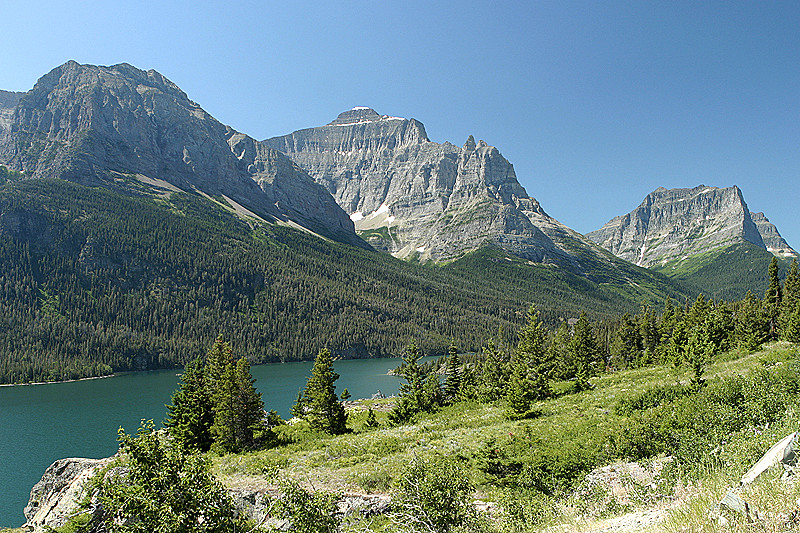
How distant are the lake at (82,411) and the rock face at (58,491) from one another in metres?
26.0

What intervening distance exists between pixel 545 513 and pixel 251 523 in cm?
928

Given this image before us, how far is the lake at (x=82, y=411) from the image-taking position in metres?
62.8

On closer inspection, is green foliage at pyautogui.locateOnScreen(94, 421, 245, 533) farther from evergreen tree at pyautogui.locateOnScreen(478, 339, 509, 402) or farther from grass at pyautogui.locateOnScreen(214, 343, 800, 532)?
evergreen tree at pyautogui.locateOnScreen(478, 339, 509, 402)

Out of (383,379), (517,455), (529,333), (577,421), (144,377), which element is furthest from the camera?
(144,377)

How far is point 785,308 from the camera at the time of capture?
62812 millimetres

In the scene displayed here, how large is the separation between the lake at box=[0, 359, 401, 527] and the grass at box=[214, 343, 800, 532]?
133 ft

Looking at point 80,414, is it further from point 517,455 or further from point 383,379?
point 517,455

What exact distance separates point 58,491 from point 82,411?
313 ft

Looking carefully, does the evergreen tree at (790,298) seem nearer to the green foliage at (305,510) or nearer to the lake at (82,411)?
the green foliage at (305,510)

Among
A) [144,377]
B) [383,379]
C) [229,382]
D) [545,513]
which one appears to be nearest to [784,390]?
[545,513]

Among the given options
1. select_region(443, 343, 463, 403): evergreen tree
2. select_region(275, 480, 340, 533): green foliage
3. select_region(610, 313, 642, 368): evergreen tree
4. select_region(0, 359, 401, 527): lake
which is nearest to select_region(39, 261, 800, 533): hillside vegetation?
select_region(275, 480, 340, 533): green foliage

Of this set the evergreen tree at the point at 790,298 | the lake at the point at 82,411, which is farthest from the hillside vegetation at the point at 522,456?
the lake at the point at 82,411

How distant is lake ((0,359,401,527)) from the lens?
62.8 meters

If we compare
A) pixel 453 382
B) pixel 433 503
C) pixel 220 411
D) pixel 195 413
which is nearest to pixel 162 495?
pixel 433 503
